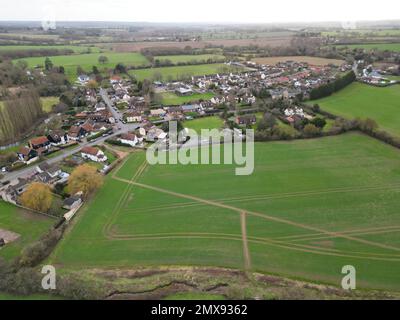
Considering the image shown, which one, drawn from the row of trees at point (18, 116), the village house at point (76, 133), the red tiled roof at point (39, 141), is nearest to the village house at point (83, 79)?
the row of trees at point (18, 116)

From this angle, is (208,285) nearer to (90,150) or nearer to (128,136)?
(90,150)

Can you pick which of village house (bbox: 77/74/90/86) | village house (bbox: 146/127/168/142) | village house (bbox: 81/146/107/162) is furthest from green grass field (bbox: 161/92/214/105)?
village house (bbox: 81/146/107/162)

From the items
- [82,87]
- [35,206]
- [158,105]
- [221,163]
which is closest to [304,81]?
[158,105]

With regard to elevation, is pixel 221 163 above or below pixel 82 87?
below

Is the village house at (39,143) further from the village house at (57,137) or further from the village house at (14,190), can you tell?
the village house at (14,190)

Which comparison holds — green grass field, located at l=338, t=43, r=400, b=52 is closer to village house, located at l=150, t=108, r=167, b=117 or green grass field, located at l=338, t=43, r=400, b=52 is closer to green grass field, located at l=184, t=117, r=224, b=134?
green grass field, located at l=184, t=117, r=224, b=134

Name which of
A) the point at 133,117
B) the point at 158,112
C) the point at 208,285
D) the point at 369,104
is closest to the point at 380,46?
the point at 369,104

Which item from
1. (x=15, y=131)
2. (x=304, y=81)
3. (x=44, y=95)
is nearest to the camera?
(x=15, y=131)

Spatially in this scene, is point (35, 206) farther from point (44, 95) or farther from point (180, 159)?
point (44, 95)
